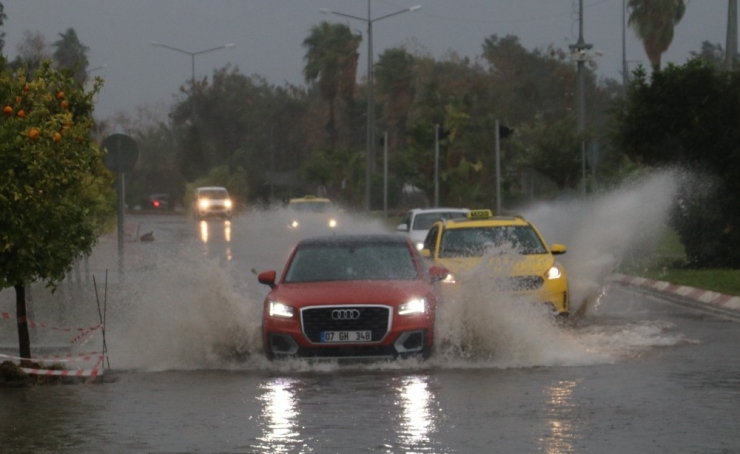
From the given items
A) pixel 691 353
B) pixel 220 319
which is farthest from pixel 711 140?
pixel 220 319

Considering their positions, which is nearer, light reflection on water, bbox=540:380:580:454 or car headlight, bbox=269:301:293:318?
light reflection on water, bbox=540:380:580:454

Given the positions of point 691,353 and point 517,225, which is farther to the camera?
point 517,225

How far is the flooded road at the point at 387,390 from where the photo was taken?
9469mm

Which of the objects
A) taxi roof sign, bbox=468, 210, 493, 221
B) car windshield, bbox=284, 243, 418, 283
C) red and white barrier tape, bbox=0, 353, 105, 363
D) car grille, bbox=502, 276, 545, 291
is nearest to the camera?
red and white barrier tape, bbox=0, 353, 105, 363

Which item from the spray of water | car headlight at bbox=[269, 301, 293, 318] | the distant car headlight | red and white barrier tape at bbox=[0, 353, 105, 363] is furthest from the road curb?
red and white barrier tape at bbox=[0, 353, 105, 363]

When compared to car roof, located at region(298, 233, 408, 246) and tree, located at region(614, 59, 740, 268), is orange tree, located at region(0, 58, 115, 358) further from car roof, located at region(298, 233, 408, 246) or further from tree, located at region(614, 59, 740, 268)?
tree, located at region(614, 59, 740, 268)

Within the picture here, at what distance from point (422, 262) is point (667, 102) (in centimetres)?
1514

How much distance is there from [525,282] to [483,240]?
2.38m

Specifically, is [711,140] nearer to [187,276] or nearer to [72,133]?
[187,276]

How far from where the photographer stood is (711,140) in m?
28.5

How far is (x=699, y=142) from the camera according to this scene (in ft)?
93.6

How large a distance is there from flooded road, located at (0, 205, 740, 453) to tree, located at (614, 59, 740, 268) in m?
9.82

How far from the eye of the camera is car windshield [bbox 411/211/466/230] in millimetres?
31438

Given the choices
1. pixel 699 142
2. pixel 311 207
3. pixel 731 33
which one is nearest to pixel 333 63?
pixel 311 207
